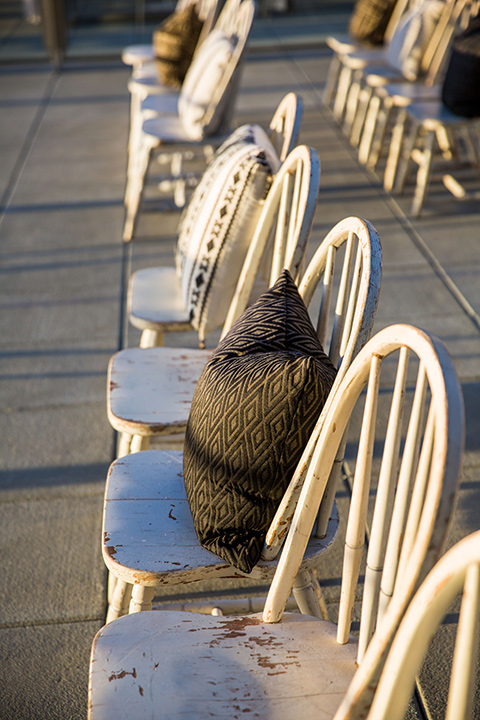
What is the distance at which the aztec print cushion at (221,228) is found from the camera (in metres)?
1.55

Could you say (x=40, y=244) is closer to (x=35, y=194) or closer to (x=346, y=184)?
(x=35, y=194)

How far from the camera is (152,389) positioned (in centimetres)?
148

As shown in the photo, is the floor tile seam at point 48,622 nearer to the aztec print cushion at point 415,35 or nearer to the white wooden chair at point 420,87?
the white wooden chair at point 420,87

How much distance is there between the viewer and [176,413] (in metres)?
1.40

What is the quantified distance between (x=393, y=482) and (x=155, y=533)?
441 millimetres

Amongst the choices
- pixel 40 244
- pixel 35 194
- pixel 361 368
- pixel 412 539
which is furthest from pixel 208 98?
pixel 412 539

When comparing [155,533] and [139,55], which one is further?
[139,55]

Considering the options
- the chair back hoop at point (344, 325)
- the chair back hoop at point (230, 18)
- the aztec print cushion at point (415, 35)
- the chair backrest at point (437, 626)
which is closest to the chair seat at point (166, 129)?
the chair back hoop at point (230, 18)

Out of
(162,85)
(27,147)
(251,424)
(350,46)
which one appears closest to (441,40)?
(350,46)

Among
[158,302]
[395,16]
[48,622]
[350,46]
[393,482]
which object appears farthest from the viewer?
[350,46]

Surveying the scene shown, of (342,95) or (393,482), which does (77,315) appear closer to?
(393,482)

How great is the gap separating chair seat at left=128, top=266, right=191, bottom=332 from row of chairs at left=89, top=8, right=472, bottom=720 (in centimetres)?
53

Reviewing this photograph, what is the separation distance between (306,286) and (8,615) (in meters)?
0.93

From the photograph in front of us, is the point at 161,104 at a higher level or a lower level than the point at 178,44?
lower
